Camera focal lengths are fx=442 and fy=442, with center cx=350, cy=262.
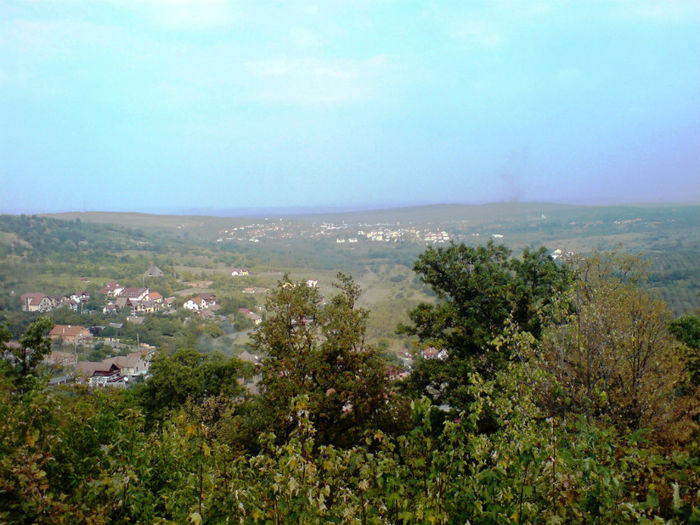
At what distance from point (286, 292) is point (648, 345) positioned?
8460 mm

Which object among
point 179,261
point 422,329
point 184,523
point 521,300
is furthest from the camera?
point 179,261

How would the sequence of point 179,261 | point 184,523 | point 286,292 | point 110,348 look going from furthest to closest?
point 179,261 < point 110,348 < point 286,292 < point 184,523

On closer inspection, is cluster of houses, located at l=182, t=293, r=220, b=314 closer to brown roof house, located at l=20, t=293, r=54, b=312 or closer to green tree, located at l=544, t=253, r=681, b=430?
brown roof house, located at l=20, t=293, r=54, b=312

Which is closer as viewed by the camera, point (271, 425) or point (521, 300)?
point (271, 425)

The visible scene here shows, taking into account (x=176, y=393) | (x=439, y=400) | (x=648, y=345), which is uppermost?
(x=648, y=345)

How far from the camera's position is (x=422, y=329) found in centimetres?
1454

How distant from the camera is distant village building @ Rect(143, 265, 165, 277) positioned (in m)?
61.3

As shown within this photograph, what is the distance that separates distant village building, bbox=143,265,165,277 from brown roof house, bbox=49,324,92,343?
951 inches

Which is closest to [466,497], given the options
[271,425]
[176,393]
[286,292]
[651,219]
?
[271,425]

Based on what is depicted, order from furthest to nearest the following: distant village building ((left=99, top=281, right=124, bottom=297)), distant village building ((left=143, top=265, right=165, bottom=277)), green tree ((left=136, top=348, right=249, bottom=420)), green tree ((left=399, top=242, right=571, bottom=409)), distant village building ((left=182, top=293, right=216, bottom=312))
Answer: distant village building ((left=143, top=265, right=165, bottom=277)) → distant village building ((left=99, top=281, right=124, bottom=297)) → distant village building ((left=182, top=293, right=216, bottom=312)) → green tree ((left=136, top=348, right=249, bottom=420)) → green tree ((left=399, top=242, right=571, bottom=409))

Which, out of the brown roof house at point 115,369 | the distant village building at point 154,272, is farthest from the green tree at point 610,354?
the distant village building at point 154,272

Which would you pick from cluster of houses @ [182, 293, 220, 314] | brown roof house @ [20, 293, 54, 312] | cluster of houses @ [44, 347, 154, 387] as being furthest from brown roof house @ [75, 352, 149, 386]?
brown roof house @ [20, 293, 54, 312]

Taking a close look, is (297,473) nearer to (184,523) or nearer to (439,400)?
(184,523)

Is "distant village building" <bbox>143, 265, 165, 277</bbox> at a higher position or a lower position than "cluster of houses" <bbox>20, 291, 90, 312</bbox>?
higher
